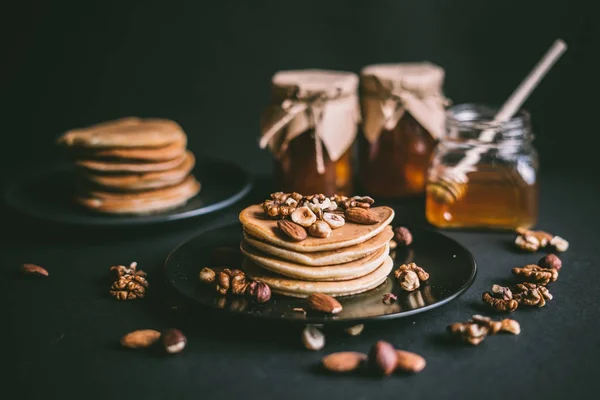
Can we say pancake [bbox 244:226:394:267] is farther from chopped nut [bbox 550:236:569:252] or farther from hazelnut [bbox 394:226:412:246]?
chopped nut [bbox 550:236:569:252]

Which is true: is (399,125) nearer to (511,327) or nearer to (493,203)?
(493,203)

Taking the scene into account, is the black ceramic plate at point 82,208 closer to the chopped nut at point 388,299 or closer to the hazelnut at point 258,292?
Answer: the hazelnut at point 258,292

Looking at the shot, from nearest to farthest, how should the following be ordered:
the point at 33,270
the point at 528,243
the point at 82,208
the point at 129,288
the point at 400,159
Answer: the point at 129,288 → the point at 33,270 → the point at 528,243 → the point at 82,208 → the point at 400,159

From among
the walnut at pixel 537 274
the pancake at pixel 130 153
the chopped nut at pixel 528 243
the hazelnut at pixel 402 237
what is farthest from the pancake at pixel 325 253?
the pancake at pixel 130 153

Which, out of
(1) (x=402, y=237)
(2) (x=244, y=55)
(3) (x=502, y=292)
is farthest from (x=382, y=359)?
(2) (x=244, y=55)

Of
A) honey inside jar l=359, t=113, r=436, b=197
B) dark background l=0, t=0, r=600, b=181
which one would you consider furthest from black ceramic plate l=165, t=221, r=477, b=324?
dark background l=0, t=0, r=600, b=181

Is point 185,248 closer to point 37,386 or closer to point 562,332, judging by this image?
point 37,386
